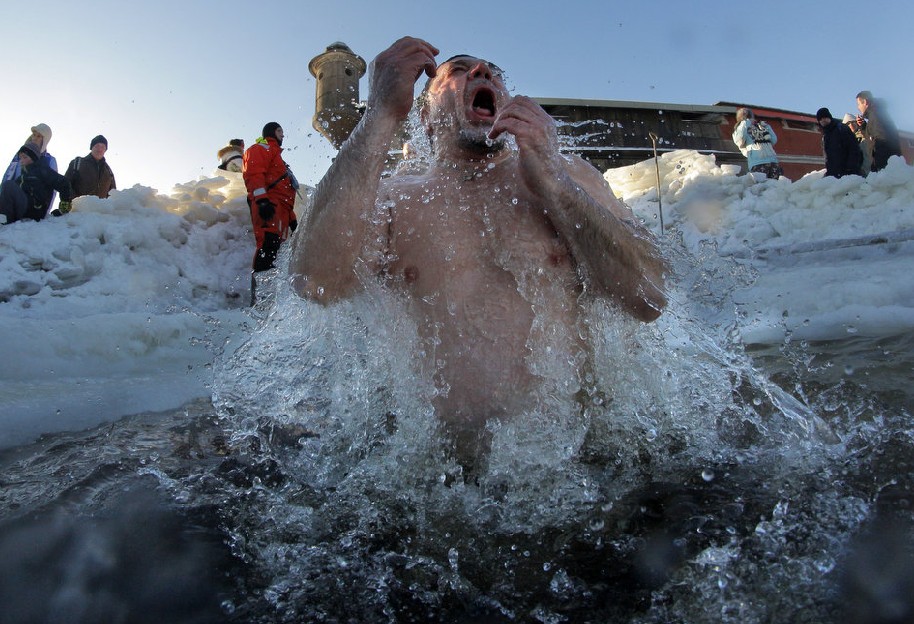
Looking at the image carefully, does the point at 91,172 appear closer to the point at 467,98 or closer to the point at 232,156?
the point at 232,156

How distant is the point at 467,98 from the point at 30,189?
537cm

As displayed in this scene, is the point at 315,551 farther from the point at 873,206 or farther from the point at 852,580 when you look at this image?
the point at 873,206

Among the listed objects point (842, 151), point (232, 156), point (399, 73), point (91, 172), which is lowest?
point (399, 73)

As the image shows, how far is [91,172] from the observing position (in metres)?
6.71

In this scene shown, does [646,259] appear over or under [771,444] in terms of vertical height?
over

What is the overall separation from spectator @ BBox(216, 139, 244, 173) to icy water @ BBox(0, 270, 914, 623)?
229 inches

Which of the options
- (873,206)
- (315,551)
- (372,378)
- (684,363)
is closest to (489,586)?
(315,551)

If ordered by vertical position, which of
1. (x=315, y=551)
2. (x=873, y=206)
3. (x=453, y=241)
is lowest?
(x=315, y=551)

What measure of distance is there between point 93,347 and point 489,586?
11.3 feet

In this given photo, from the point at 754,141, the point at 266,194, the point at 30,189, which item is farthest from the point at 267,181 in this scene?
the point at 754,141

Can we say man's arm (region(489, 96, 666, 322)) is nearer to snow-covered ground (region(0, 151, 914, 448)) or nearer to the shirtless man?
the shirtless man

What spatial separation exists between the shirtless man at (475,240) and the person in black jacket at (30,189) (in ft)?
16.2

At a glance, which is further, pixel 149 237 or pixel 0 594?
pixel 149 237

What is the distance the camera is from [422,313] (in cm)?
207
